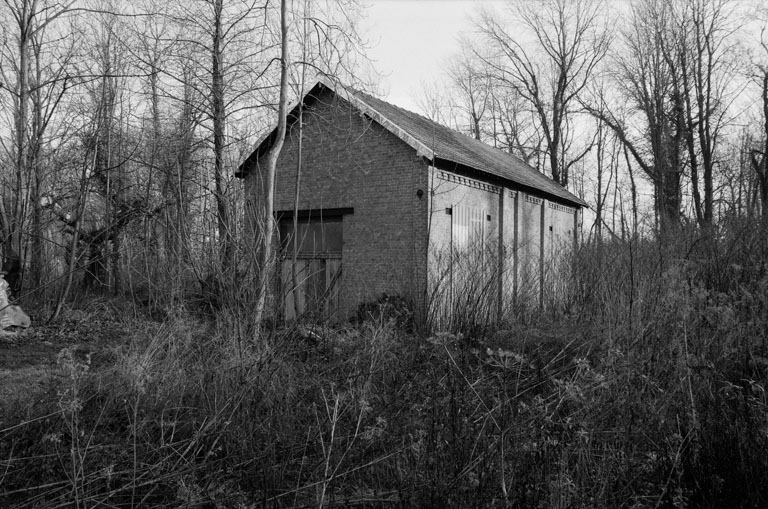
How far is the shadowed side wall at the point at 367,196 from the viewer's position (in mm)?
12906

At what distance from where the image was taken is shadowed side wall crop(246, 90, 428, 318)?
12906 mm

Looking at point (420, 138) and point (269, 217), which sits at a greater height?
point (420, 138)

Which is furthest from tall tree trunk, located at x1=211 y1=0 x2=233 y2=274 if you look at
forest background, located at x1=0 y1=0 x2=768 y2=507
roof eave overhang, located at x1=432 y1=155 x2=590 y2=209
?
roof eave overhang, located at x1=432 y1=155 x2=590 y2=209

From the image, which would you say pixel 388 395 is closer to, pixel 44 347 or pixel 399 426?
pixel 399 426

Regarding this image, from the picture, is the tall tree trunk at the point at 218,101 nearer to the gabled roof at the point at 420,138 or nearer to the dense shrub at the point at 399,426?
the gabled roof at the point at 420,138

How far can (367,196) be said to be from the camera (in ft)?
45.0

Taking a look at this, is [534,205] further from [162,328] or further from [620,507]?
[620,507]

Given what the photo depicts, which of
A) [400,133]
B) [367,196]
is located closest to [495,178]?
[400,133]

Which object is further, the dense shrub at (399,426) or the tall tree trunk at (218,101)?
the tall tree trunk at (218,101)

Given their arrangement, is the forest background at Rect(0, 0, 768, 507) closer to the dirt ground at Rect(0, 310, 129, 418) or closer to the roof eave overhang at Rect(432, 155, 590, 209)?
the dirt ground at Rect(0, 310, 129, 418)

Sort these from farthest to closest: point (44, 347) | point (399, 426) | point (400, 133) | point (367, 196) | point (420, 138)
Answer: point (367, 196) → point (420, 138) → point (400, 133) → point (44, 347) → point (399, 426)

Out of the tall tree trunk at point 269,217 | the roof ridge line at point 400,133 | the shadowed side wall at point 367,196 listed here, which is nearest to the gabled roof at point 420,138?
the roof ridge line at point 400,133

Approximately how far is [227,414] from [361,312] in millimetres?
8233

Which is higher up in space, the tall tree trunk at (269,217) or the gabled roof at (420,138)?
the gabled roof at (420,138)
